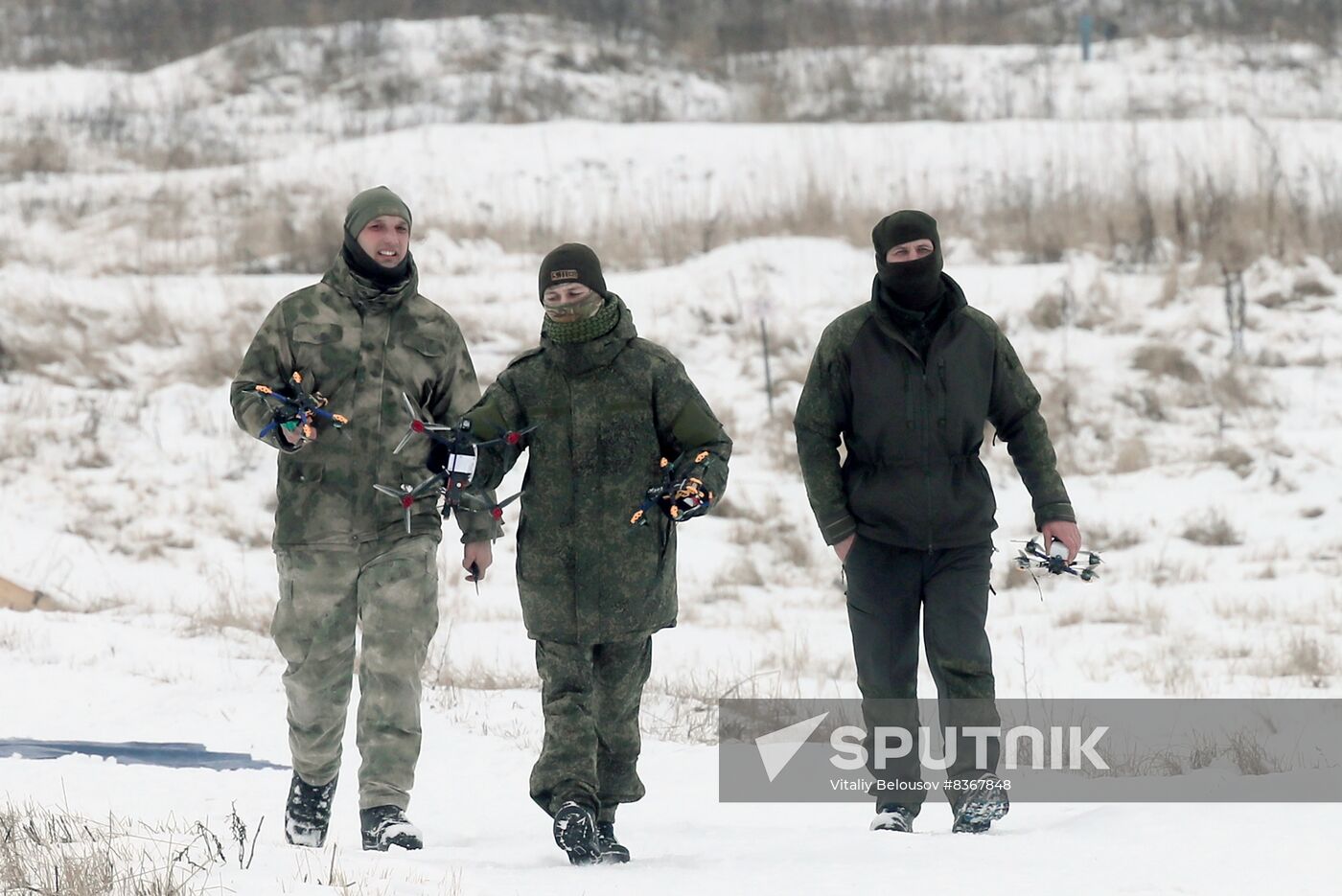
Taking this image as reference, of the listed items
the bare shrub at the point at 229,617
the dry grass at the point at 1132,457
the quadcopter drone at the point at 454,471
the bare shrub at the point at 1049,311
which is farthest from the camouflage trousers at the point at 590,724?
the bare shrub at the point at 1049,311

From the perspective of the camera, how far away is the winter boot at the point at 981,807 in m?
4.77

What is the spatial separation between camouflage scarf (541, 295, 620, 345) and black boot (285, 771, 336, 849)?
1687mm

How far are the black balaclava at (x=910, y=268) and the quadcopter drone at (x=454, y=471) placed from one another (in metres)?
1.34

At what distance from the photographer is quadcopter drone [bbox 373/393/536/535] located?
15.1ft

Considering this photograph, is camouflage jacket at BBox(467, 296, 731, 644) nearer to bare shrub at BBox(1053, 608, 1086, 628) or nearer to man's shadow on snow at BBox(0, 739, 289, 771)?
man's shadow on snow at BBox(0, 739, 289, 771)

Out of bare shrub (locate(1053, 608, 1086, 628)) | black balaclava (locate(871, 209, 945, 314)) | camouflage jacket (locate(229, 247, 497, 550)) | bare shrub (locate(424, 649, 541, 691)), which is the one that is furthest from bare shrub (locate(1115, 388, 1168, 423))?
camouflage jacket (locate(229, 247, 497, 550))

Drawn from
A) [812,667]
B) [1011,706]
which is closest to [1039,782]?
[1011,706]

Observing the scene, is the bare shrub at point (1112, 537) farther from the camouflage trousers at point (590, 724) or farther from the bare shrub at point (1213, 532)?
the camouflage trousers at point (590, 724)

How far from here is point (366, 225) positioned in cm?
490

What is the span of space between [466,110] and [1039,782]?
20.0 metres

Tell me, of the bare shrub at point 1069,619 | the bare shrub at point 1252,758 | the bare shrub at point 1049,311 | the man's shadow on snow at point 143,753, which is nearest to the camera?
the bare shrub at point 1252,758

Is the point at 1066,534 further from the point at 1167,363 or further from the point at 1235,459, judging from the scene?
the point at 1167,363

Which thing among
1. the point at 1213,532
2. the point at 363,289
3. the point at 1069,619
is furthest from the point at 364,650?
the point at 1213,532

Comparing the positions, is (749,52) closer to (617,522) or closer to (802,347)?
(802,347)
